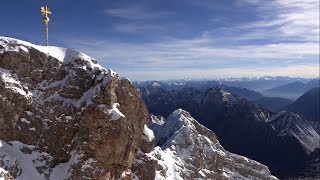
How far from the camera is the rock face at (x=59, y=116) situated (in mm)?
96188

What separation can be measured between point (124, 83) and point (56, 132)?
862 inches

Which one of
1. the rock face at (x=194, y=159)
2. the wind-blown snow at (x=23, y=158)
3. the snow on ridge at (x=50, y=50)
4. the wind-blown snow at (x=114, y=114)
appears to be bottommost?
the rock face at (x=194, y=159)

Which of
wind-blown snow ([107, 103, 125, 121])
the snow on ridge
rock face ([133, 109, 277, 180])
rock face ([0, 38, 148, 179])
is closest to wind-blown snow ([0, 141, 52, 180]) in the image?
rock face ([0, 38, 148, 179])

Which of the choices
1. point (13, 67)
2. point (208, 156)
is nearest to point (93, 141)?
point (13, 67)

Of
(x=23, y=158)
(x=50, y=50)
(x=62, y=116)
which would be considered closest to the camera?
(x=23, y=158)

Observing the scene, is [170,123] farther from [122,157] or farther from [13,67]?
[13,67]

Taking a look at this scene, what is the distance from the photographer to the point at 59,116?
10088cm

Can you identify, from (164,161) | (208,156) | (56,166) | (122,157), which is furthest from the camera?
(208,156)

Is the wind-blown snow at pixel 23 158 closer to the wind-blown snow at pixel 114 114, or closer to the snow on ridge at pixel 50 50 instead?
the wind-blown snow at pixel 114 114

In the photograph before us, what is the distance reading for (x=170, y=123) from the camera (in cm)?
19712

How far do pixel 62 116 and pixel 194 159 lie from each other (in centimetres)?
6674

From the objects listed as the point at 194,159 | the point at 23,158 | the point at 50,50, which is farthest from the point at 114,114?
the point at 194,159

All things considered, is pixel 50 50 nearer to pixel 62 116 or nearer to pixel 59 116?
pixel 59 116

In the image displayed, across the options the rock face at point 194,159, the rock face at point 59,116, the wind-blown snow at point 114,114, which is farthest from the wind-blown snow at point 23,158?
the rock face at point 194,159
